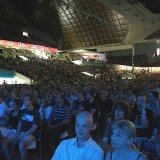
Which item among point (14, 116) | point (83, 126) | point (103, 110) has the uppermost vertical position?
point (83, 126)

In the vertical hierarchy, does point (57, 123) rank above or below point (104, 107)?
below

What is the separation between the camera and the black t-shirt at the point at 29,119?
5523 mm

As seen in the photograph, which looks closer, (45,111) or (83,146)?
(83,146)

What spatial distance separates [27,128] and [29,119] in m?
0.20

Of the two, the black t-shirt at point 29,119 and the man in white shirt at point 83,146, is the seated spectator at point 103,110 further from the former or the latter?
the man in white shirt at point 83,146

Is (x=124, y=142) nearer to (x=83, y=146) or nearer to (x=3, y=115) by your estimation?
(x=83, y=146)

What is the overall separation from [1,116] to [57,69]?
26214 millimetres

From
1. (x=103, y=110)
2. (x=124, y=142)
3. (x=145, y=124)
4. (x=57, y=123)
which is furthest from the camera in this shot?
(x=103, y=110)

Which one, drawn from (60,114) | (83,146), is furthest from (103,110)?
(83,146)

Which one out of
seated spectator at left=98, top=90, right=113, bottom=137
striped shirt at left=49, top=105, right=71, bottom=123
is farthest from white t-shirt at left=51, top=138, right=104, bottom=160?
seated spectator at left=98, top=90, right=113, bottom=137

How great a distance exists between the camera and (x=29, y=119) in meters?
5.58

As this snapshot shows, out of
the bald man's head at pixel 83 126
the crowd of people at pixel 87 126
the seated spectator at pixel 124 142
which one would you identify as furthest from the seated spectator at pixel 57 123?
the seated spectator at pixel 124 142

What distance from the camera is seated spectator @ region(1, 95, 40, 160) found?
17.8ft

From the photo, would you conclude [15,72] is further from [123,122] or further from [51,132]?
[123,122]
